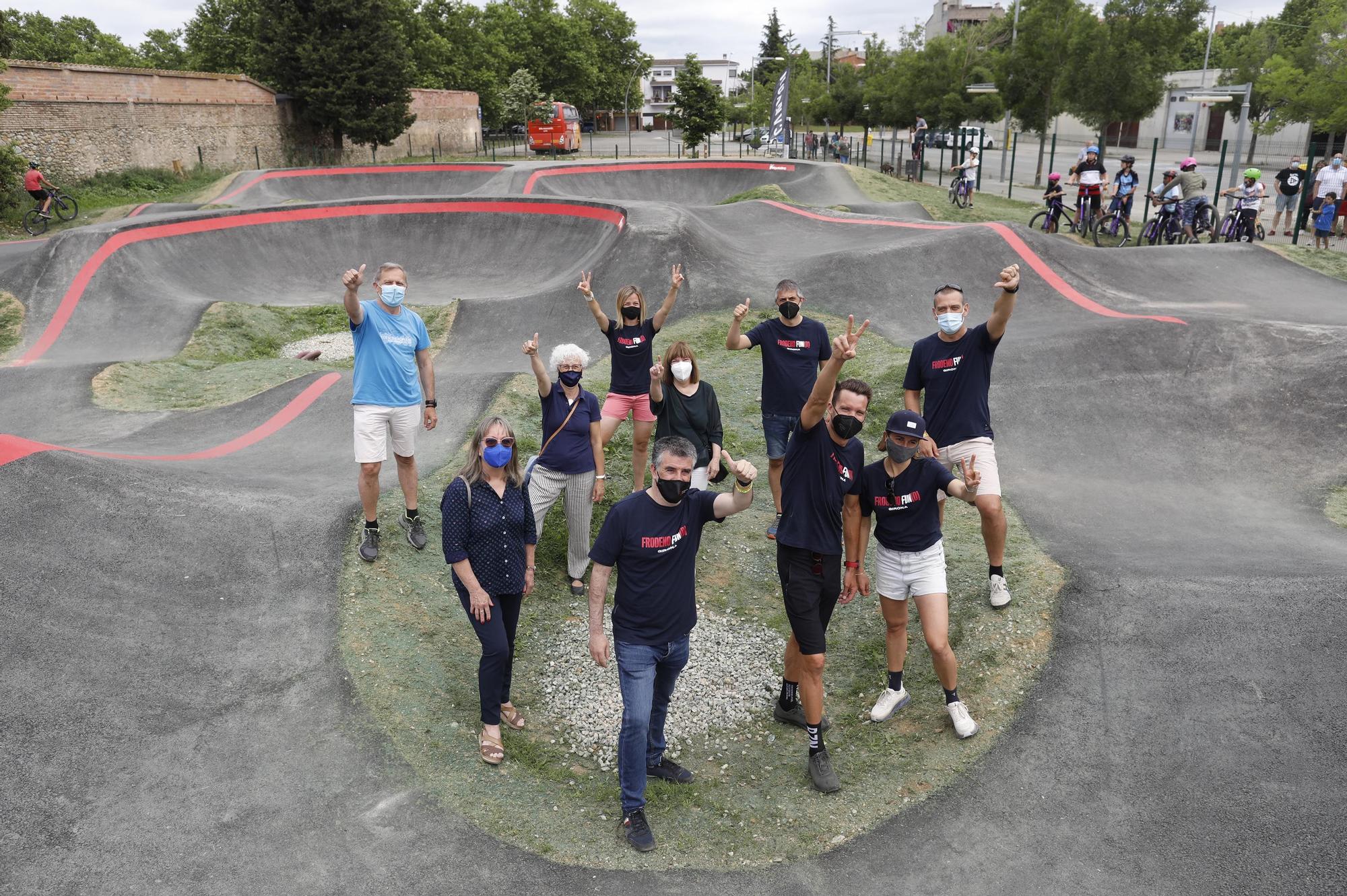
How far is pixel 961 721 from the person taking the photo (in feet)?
17.7

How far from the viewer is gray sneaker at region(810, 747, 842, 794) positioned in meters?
5.09

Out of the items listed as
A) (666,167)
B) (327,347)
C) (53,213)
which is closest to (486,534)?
(327,347)

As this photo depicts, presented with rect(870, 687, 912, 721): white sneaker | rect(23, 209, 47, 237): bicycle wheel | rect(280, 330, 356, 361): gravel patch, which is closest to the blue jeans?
rect(870, 687, 912, 721): white sneaker

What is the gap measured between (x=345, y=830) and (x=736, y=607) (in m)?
3.69

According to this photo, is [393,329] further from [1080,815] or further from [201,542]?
[1080,815]

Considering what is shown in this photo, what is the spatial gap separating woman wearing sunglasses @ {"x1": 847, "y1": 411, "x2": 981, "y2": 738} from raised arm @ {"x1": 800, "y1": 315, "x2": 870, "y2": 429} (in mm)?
445

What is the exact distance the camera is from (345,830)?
454 centimetres

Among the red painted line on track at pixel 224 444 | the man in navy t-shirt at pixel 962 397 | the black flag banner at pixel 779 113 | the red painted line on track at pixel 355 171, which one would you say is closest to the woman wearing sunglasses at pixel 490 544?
the man in navy t-shirt at pixel 962 397

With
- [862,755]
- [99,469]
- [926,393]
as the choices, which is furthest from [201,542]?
[926,393]

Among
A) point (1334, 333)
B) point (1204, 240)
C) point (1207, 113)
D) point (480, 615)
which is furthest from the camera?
point (1207, 113)

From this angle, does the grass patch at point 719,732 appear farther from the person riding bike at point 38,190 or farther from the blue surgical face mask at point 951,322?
the person riding bike at point 38,190

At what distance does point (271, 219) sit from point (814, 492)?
65.6ft

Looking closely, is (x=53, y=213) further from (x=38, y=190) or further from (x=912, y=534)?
(x=912, y=534)

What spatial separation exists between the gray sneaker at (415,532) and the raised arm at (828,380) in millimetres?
3828
